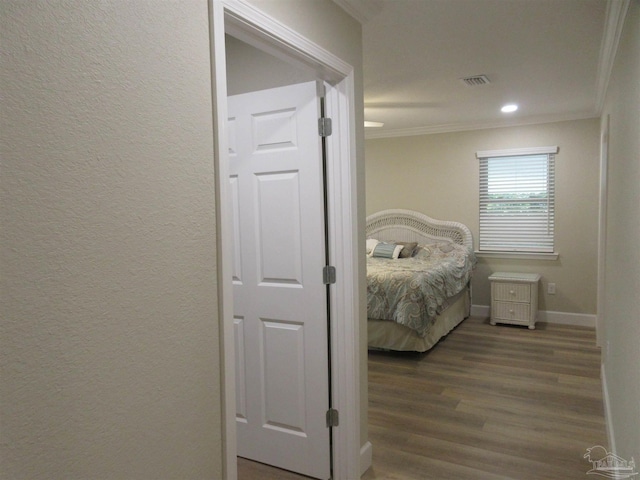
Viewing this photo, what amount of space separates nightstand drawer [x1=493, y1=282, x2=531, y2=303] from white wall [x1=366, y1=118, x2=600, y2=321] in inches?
Answer: 19.0

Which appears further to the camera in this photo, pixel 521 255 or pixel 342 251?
pixel 521 255

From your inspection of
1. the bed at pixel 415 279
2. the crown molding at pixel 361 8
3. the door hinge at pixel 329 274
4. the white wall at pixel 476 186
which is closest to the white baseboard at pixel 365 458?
the door hinge at pixel 329 274

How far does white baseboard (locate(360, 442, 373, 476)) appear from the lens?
2496 millimetres

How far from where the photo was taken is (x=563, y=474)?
247 cm

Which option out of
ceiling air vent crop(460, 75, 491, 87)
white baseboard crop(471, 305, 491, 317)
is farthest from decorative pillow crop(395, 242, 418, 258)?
ceiling air vent crop(460, 75, 491, 87)

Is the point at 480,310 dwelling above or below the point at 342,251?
below

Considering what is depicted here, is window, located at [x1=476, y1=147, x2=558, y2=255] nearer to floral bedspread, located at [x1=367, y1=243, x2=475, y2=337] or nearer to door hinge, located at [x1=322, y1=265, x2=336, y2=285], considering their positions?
floral bedspread, located at [x1=367, y1=243, x2=475, y2=337]

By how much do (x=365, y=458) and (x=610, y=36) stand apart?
8.88ft

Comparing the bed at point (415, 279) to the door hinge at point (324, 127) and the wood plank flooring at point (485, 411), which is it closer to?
the wood plank flooring at point (485, 411)

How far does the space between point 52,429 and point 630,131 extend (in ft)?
7.06

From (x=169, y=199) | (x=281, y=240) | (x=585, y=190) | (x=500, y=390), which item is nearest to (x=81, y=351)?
(x=169, y=199)

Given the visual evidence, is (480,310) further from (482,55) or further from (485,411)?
(482,55)

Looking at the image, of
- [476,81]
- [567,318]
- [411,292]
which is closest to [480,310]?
[567,318]

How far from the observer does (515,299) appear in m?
5.50
